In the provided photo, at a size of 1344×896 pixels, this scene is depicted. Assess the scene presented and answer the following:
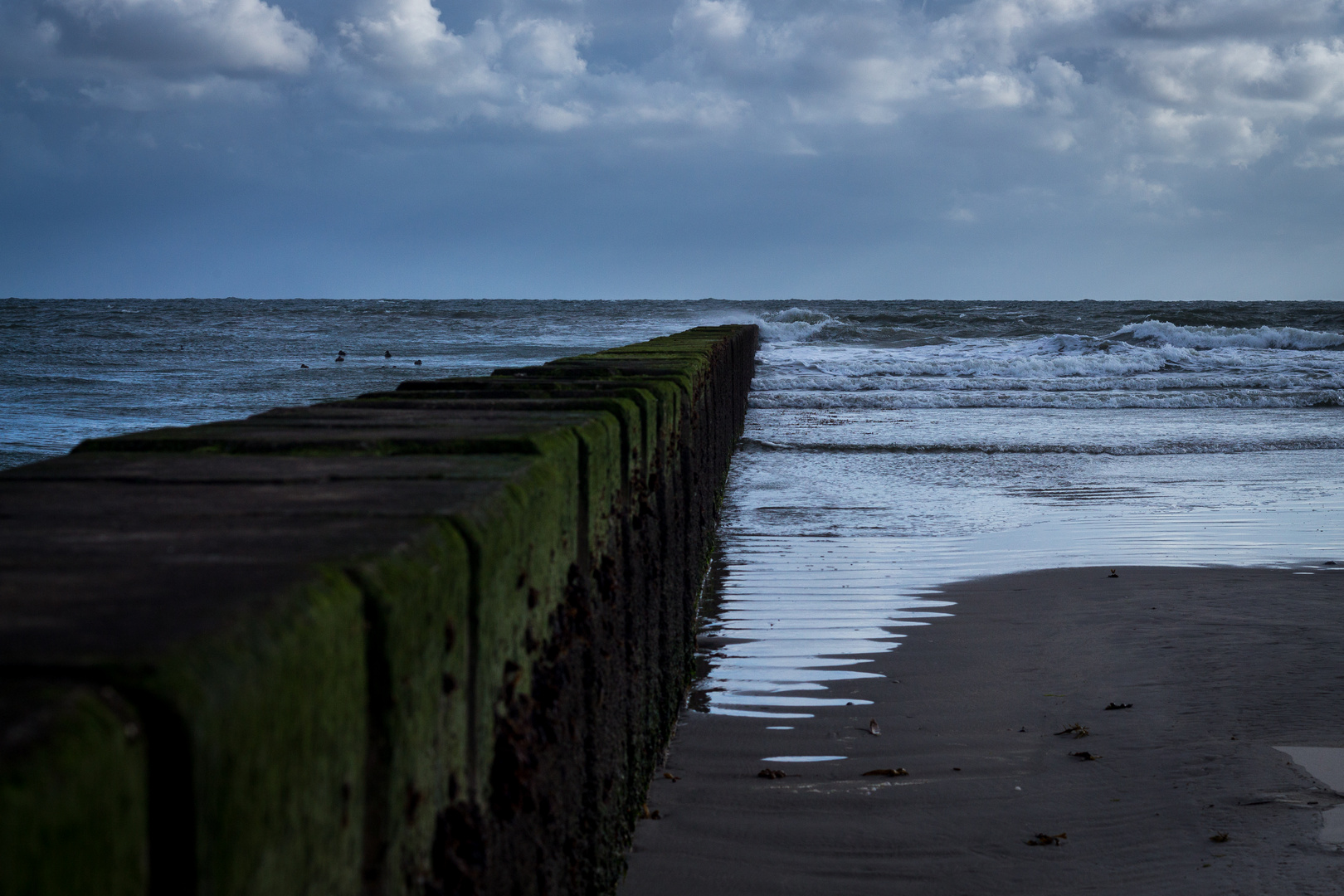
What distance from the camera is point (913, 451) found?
953cm

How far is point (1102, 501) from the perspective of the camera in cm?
716

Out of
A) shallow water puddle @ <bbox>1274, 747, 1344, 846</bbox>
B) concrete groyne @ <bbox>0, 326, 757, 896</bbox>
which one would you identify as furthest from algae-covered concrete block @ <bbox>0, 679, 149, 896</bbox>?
shallow water puddle @ <bbox>1274, 747, 1344, 846</bbox>

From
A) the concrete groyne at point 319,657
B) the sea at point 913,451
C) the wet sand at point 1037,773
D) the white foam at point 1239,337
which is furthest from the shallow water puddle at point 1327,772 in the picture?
the white foam at point 1239,337

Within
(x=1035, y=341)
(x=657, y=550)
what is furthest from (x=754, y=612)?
(x=1035, y=341)

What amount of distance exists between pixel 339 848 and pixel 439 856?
9.8 inches

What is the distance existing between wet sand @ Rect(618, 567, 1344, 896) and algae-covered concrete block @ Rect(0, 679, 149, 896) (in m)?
2.03

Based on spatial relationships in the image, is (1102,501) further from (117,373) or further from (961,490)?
(117,373)

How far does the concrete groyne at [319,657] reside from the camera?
642 millimetres

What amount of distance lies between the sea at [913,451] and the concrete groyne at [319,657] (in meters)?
1.83

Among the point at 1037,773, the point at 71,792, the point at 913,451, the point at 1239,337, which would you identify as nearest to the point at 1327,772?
the point at 1037,773

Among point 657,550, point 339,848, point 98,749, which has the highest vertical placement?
point 98,749

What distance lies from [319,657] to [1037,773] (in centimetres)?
268

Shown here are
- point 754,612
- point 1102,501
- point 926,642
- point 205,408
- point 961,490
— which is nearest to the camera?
point 926,642

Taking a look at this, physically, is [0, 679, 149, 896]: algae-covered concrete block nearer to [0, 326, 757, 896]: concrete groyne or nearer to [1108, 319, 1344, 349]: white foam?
[0, 326, 757, 896]: concrete groyne
